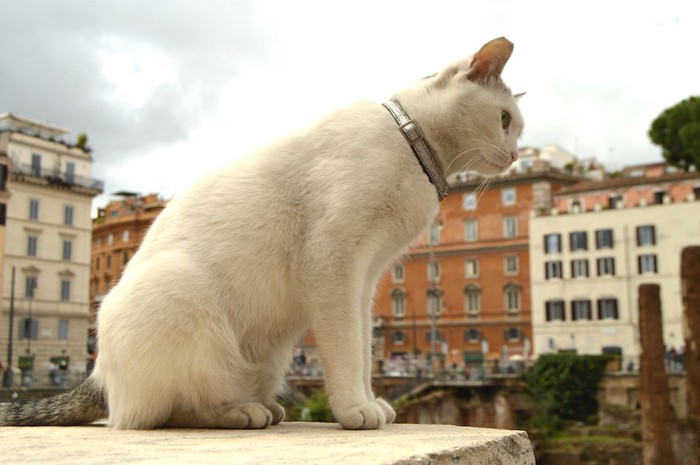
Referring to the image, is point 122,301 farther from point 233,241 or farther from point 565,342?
point 565,342

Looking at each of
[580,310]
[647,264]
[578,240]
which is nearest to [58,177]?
[578,240]

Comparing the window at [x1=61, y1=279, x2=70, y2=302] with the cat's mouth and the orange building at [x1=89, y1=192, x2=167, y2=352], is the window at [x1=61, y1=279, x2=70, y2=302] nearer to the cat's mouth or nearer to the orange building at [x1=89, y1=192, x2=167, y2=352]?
the orange building at [x1=89, y1=192, x2=167, y2=352]

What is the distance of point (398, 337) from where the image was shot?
5831cm

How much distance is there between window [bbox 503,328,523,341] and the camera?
53.8m

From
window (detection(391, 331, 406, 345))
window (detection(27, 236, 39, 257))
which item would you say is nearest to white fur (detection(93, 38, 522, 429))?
window (detection(27, 236, 39, 257))

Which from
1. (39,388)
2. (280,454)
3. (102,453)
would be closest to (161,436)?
(102,453)

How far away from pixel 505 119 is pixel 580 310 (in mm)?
47943

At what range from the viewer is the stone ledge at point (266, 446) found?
2.08 meters

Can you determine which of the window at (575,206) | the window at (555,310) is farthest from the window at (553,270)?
the window at (575,206)

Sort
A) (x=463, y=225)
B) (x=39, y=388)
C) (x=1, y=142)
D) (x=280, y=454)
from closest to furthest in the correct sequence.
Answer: (x=280, y=454)
(x=39, y=388)
(x=1, y=142)
(x=463, y=225)

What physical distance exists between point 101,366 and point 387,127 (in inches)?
58.1

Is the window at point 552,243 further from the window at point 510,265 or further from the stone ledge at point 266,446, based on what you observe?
the stone ledge at point 266,446

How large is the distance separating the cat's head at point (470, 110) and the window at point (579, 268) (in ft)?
156

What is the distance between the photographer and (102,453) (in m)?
2.21
